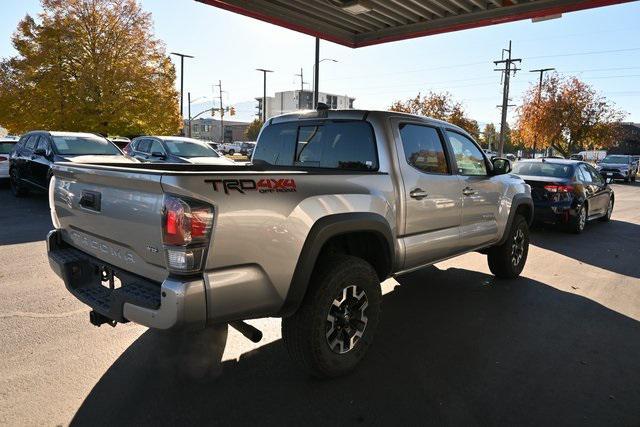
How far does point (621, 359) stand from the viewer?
11.9 feet

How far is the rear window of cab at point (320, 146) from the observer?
3783mm

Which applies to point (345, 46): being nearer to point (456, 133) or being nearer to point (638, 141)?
point (456, 133)

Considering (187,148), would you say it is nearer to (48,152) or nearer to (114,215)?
(48,152)

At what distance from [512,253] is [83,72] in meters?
21.1

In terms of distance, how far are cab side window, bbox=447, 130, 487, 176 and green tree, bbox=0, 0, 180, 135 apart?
20.3 m

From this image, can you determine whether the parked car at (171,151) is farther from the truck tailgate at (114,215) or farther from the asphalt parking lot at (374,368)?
the truck tailgate at (114,215)

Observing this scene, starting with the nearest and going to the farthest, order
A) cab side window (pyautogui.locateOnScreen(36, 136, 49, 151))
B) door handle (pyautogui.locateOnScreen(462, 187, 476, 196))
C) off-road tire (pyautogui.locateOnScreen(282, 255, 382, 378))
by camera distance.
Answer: off-road tire (pyautogui.locateOnScreen(282, 255, 382, 378)), door handle (pyautogui.locateOnScreen(462, 187, 476, 196)), cab side window (pyautogui.locateOnScreen(36, 136, 49, 151))

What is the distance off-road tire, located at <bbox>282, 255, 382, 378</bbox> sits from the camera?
2959 millimetres

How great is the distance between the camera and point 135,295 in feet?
8.28

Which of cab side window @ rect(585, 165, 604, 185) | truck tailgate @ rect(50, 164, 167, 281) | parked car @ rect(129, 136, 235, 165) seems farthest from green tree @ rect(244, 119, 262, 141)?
truck tailgate @ rect(50, 164, 167, 281)

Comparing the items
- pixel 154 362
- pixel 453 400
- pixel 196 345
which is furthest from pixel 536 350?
pixel 154 362

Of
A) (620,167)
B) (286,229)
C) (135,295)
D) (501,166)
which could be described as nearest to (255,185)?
(286,229)

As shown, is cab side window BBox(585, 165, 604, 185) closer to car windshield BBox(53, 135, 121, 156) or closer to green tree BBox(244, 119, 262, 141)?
car windshield BBox(53, 135, 121, 156)

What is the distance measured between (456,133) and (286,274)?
2915 millimetres
